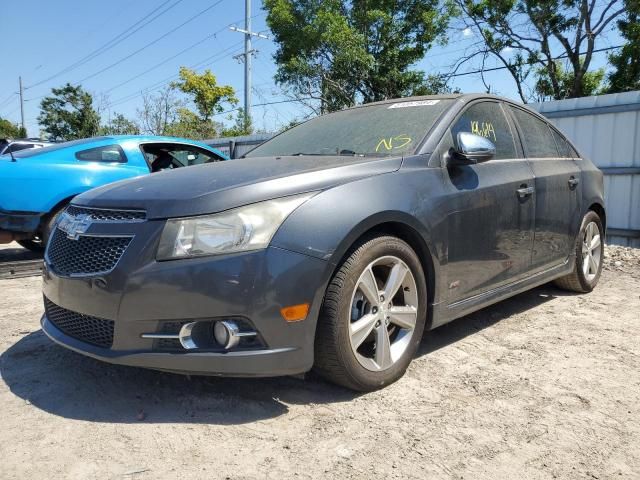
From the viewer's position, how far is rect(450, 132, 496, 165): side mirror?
118 inches

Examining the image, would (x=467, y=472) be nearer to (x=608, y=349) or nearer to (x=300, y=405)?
(x=300, y=405)

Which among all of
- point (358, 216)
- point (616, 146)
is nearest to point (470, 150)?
point (358, 216)

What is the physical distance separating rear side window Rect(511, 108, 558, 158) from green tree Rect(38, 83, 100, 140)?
39790 mm

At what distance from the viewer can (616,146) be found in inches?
302

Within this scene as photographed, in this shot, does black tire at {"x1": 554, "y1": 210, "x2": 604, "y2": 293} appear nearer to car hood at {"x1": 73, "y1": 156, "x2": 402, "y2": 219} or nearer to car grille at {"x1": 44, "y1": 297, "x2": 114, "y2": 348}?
car hood at {"x1": 73, "y1": 156, "x2": 402, "y2": 219}

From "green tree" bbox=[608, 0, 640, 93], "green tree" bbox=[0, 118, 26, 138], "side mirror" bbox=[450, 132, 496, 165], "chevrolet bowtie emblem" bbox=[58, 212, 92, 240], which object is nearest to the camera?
"chevrolet bowtie emblem" bbox=[58, 212, 92, 240]

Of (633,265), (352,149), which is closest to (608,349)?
(352,149)

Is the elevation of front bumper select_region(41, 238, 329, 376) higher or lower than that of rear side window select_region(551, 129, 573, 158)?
lower

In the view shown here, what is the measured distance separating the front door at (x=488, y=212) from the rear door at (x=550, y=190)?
0.47ft

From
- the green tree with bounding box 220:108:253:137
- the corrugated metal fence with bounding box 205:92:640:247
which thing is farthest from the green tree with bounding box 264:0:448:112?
the corrugated metal fence with bounding box 205:92:640:247

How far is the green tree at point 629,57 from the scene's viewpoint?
672 inches

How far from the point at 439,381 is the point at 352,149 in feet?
4.67

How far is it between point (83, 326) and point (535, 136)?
3.40m

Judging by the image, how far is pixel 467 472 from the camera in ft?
6.59
